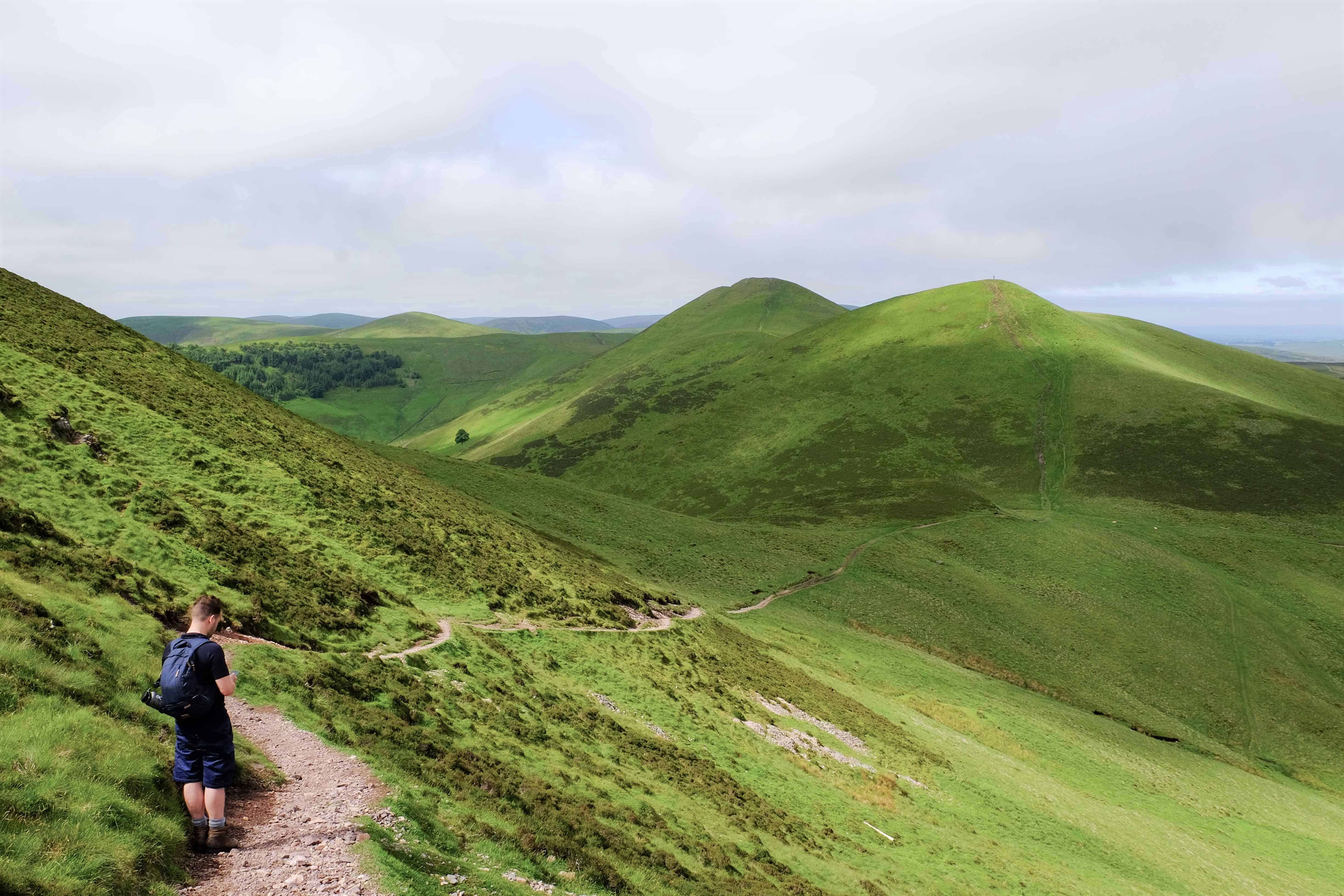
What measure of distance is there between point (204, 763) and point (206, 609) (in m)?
2.69

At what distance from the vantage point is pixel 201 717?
34.3 feet

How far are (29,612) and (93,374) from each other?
3168 centimetres

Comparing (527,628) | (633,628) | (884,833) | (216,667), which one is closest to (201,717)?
(216,667)

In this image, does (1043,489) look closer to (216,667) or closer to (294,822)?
(294,822)

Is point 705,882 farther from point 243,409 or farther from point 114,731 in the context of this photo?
point 243,409

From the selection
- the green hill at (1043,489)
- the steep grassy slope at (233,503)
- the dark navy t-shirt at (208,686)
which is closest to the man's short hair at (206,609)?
the dark navy t-shirt at (208,686)

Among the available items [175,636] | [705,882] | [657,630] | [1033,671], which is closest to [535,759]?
[705,882]

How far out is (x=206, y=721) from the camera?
1058 centimetres

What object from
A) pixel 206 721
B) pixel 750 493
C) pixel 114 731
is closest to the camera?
pixel 206 721

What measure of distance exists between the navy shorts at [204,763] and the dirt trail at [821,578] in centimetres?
5003

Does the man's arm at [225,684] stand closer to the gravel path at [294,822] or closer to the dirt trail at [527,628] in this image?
the gravel path at [294,822]

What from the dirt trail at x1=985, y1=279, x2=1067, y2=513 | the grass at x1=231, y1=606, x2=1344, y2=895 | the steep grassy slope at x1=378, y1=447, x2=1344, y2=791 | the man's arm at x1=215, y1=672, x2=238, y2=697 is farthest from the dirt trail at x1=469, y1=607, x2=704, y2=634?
the dirt trail at x1=985, y1=279, x2=1067, y2=513

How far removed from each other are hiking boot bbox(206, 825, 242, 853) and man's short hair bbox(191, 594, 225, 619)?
3.71 metres

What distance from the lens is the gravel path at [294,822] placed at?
412 inches
